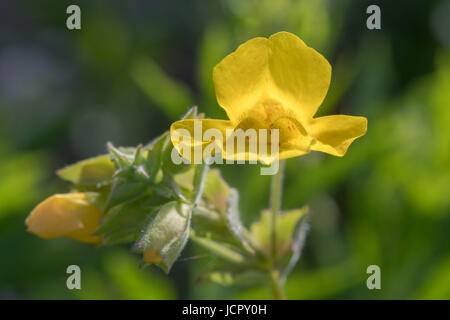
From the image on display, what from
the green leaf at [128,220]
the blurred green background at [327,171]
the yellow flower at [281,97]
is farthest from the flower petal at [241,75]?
the blurred green background at [327,171]

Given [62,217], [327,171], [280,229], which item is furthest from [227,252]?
[327,171]

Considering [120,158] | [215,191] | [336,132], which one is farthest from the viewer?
[215,191]

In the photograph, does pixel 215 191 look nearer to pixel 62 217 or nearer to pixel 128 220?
pixel 128 220

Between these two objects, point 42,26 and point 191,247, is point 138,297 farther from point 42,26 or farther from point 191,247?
point 42,26

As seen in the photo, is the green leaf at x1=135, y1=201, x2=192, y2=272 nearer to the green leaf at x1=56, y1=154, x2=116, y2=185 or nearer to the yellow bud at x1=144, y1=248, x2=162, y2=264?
the yellow bud at x1=144, y1=248, x2=162, y2=264

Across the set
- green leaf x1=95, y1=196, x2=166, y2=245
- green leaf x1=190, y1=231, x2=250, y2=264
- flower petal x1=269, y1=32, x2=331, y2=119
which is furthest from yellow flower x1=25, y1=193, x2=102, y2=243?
flower petal x1=269, y1=32, x2=331, y2=119

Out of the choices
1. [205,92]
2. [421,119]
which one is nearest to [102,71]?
[205,92]
